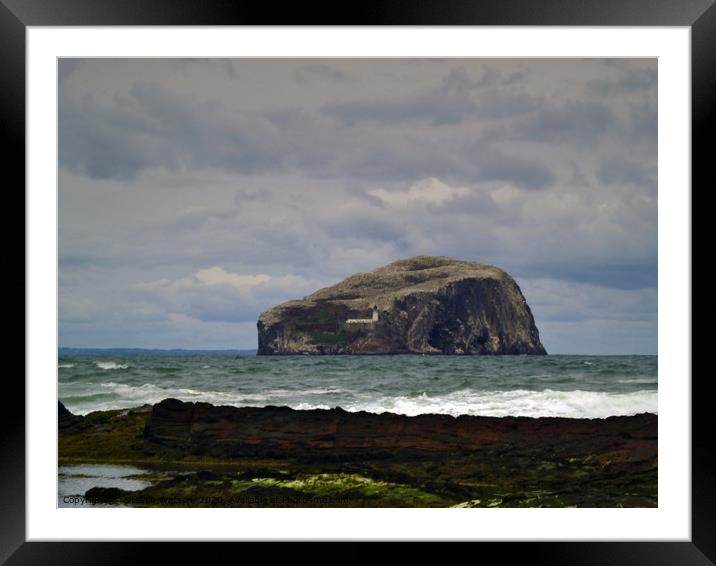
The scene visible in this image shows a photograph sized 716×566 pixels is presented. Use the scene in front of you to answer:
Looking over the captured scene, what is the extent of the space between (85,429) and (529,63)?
21.0 feet

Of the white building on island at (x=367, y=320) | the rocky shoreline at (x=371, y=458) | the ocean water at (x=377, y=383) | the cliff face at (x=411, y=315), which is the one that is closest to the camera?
the rocky shoreline at (x=371, y=458)

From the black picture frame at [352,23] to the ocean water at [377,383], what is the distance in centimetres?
539

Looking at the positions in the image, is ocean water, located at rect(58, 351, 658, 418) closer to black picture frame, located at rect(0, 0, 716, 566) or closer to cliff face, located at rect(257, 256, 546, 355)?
cliff face, located at rect(257, 256, 546, 355)

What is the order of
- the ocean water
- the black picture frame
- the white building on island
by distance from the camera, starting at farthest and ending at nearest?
the white building on island < the ocean water < the black picture frame

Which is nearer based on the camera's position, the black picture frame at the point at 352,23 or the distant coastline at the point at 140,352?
the black picture frame at the point at 352,23

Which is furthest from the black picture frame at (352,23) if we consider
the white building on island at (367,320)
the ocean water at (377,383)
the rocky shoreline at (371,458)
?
the white building on island at (367,320)

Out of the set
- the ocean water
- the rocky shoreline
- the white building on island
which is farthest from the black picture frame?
the white building on island

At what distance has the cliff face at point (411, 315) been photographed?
12.2 metres

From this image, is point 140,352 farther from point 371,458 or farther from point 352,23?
point 352,23

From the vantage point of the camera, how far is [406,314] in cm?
1363

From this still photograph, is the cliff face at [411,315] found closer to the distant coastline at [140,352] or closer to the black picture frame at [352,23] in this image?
the distant coastline at [140,352]

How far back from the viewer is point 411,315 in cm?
1366

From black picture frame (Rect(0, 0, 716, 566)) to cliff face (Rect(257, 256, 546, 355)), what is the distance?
800 cm

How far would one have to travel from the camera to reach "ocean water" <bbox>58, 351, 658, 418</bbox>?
30.7 ft
